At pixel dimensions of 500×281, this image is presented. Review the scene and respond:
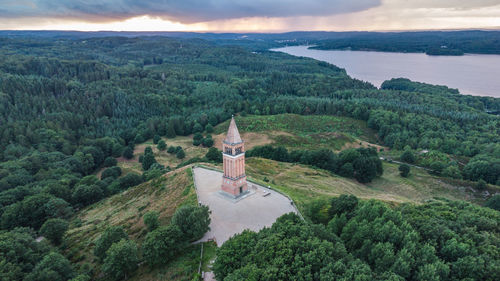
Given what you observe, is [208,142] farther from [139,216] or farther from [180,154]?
Answer: [139,216]

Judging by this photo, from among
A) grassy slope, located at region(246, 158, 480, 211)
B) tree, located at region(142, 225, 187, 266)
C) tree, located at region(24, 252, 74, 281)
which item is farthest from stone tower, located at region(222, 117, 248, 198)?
tree, located at region(24, 252, 74, 281)

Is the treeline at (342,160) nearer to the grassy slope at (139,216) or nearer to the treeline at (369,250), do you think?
the grassy slope at (139,216)

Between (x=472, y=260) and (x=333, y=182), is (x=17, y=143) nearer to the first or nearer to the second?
(x=333, y=182)

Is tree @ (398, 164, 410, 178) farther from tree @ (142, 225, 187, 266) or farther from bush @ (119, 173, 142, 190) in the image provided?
bush @ (119, 173, 142, 190)

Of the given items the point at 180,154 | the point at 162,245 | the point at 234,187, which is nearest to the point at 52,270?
the point at 162,245

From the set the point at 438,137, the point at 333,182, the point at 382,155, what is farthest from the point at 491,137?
the point at 333,182

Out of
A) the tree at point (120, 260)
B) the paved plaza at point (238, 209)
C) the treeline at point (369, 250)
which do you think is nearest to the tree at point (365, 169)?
the paved plaza at point (238, 209)
